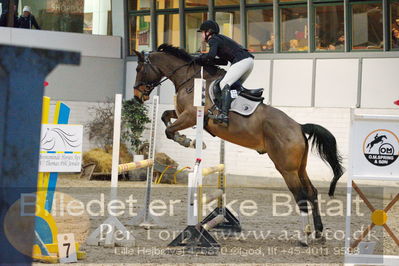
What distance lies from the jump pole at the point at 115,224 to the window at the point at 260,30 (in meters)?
8.04

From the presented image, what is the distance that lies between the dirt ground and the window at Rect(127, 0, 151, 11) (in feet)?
16.6

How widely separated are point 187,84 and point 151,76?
533 millimetres

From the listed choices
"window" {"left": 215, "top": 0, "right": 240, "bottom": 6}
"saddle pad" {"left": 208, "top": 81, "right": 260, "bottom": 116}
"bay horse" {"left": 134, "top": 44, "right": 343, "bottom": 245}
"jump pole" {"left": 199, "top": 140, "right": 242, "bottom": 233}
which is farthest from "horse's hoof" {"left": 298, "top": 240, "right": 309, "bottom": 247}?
"window" {"left": 215, "top": 0, "right": 240, "bottom": 6}

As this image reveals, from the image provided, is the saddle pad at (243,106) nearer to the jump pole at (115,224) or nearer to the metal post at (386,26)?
the jump pole at (115,224)

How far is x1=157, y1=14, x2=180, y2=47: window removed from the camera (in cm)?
1470

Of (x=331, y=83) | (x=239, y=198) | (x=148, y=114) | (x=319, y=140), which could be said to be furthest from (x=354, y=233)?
(x=148, y=114)

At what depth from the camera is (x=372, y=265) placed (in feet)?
16.9

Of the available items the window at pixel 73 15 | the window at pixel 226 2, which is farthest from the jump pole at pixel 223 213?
the window at pixel 73 15

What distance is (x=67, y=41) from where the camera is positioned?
14.8 meters

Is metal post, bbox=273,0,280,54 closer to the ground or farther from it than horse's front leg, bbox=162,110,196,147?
farther from it

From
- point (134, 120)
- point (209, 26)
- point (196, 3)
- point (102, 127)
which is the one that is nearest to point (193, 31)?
point (196, 3)

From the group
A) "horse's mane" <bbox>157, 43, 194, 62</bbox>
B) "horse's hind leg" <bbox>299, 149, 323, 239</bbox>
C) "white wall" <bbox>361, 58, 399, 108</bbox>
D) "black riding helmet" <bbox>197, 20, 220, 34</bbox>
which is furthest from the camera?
"white wall" <bbox>361, 58, 399, 108</bbox>

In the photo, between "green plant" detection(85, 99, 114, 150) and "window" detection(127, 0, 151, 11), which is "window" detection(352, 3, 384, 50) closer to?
"window" detection(127, 0, 151, 11)

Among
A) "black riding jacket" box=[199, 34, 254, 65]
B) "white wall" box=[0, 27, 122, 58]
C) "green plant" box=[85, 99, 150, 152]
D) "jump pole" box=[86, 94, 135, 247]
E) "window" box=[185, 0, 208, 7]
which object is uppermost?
"window" box=[185, 0, 208, 7]
